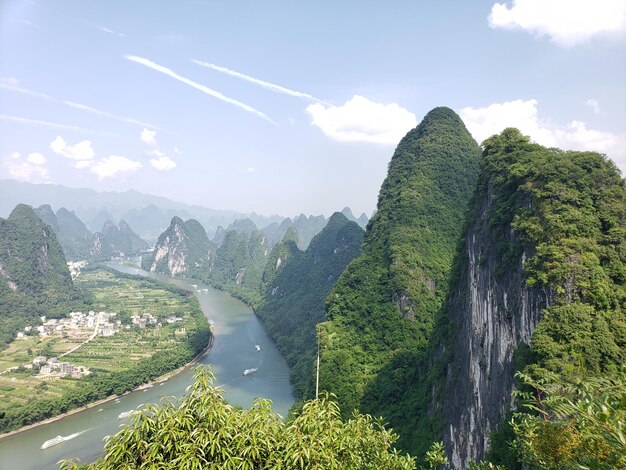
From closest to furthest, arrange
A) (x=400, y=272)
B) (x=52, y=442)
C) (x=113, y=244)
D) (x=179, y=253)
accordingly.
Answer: (x=52, y=442), (x=400, y=272), (x=179, y=253), (x=113, y=244)

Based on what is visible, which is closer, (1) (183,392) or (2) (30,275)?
(1) (183,392)

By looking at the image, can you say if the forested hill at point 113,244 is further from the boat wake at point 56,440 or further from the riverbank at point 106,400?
the boat wake at point 56,440

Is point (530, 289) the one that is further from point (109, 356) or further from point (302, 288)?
point (302, 288)

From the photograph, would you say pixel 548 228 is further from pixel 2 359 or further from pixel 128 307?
pixel 128 307

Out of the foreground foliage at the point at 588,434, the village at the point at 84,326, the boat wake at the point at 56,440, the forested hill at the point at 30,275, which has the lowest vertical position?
the village at the point at 84,326

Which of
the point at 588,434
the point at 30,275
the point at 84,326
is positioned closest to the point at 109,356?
the point at 84,326

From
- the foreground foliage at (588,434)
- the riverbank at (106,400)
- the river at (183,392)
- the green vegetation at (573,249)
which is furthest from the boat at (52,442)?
the foreground foliage at (588,434)

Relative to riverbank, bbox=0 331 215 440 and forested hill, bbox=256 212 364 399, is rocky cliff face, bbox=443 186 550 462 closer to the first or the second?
forested hill, bbox=256 212 364 399
